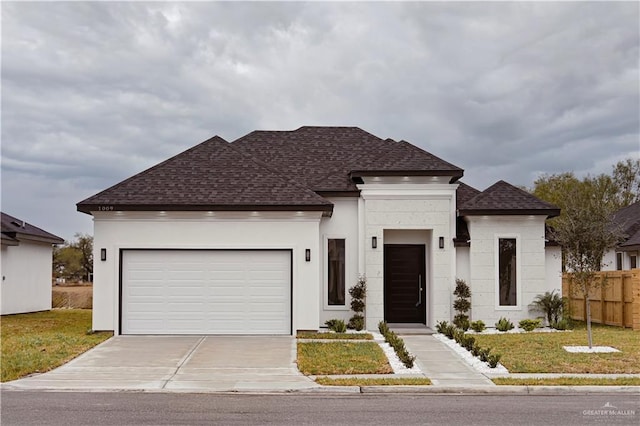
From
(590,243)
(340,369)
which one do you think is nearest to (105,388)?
(340,369)

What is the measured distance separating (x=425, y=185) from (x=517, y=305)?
4.39m

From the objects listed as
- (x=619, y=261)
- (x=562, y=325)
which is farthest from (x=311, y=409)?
(x=619, y=261)

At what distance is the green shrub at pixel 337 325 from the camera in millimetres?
19484

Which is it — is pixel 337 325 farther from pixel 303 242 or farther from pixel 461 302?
pixel 461 302

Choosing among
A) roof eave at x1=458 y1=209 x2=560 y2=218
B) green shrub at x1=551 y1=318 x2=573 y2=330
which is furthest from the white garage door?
green shrub at x1=551 y1=318 x2=573 y2=330

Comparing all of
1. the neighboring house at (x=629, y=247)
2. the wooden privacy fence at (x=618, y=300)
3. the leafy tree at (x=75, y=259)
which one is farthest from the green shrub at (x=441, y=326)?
the leafy tree at (x=75, y=259)

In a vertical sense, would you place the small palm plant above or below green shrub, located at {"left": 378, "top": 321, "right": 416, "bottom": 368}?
above

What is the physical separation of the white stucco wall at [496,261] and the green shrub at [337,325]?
12.9 feet

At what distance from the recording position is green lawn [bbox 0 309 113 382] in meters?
13.9

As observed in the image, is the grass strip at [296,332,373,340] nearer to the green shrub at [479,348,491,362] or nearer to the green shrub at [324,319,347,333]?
the green shrub at [324,319,347,333]

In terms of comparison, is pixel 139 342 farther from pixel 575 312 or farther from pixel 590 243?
pixel 575 312

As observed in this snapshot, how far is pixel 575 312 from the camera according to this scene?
24.9 meters

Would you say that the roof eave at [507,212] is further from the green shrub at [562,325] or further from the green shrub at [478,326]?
the green shrub at [478,326]

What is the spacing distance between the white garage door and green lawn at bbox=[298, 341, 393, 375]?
219 cm
